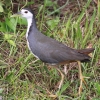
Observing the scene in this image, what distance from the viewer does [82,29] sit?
5047 millimetres

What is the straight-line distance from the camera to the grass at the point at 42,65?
14.1 feet

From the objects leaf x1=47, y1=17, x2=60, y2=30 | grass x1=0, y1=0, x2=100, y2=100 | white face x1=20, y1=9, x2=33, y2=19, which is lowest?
grass x1=0, y1=0, x2=100, y2=100

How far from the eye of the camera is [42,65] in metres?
4.62

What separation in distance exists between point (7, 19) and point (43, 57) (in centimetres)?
98

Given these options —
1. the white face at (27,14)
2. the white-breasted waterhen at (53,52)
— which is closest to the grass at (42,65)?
the white-breasted waterhen at (53,52)

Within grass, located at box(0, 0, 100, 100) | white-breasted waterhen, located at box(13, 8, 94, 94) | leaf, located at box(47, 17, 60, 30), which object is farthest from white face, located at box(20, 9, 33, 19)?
leaf, located at box(47, 17, 60, 30)

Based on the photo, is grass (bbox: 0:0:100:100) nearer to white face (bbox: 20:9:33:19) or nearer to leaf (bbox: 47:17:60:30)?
leaf (bbox: 47:17:60:30)

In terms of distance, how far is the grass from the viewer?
4.31 m

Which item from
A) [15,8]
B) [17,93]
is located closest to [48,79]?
[17,93]

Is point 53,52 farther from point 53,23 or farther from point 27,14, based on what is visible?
point 53,23

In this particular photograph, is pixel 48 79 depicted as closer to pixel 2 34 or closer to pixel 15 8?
pixel 2 34

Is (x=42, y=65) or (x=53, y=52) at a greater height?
(x=53, y=52)

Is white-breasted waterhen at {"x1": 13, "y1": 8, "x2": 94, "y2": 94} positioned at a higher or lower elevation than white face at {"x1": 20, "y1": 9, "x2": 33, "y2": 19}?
lower

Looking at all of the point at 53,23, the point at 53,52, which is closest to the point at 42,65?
the point at 53,52
